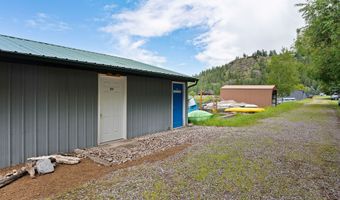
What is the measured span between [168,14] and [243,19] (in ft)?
18.3

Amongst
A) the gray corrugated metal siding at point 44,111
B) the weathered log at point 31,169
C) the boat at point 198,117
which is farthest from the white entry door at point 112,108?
the boat at point 198,117

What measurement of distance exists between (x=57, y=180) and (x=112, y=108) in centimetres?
317

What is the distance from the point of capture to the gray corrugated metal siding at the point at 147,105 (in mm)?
7100

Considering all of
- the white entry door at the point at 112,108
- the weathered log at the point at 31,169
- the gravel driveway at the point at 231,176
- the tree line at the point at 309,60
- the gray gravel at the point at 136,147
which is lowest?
the gravel driveway at the point at 231,176

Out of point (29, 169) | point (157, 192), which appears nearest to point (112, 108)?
point (29, 169)

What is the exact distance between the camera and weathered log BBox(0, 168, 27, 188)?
3.35m

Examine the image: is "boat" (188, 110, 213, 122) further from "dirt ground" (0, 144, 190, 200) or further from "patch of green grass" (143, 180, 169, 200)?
"patch of green grass" (143, 180, 169, 200)

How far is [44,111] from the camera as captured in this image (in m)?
4.70

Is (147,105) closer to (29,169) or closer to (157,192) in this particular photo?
(29,169)

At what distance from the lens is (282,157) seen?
5.02 m

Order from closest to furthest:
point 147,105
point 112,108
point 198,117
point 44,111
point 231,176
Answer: point 231,176, point 44,111, point 112,108, point 147,105, point 198,117

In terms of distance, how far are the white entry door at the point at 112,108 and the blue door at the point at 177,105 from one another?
9.25ft

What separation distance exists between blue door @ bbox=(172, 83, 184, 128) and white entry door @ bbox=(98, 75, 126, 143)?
282 centimetres

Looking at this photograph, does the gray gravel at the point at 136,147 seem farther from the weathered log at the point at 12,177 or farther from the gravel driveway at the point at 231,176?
the weathered log at the point at 12,177
